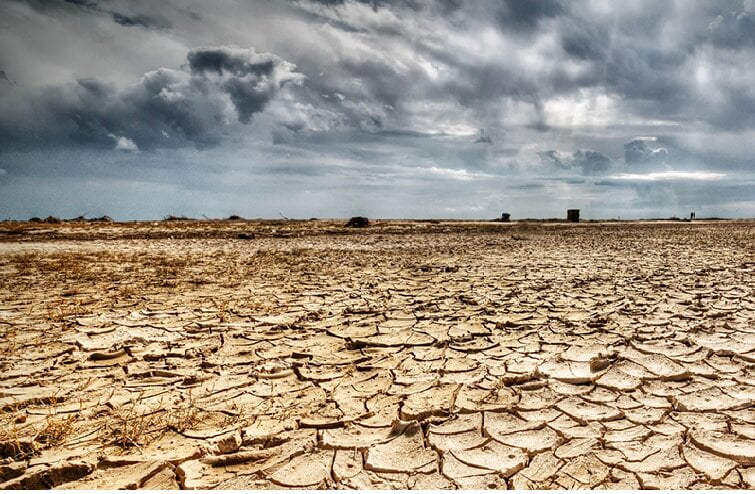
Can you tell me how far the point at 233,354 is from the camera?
304 centimetres

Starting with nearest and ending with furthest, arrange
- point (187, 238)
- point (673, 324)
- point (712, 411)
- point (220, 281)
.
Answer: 1. point (712, 411)
2. point (673, 324)
3. point (220, 281)
4. point (187, 238)

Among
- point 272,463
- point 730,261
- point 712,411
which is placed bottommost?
point 272,463

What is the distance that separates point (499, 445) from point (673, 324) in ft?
8.36

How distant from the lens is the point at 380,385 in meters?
2.54

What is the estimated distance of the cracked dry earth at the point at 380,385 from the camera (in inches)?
68.1

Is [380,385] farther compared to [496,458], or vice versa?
[380,385]

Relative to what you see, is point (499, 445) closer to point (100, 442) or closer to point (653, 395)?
point (653, 395)

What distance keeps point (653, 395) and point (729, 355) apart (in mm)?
979

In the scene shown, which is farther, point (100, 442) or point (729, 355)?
point (729, 355)

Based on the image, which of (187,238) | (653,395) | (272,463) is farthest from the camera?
(187,238)

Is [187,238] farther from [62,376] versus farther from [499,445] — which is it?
[499,445]

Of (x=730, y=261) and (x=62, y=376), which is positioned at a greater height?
(x=730, y=261)

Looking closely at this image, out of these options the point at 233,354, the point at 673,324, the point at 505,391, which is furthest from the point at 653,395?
the point at 233,354

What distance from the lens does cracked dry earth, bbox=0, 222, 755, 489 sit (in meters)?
1.73
